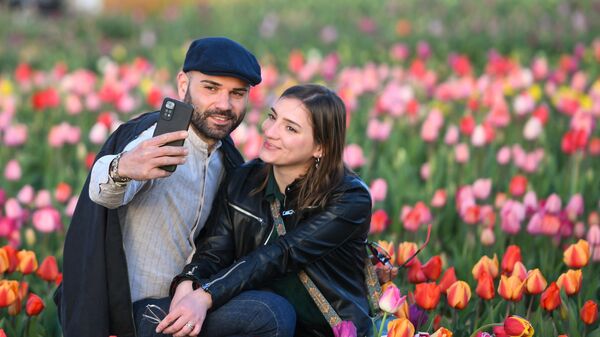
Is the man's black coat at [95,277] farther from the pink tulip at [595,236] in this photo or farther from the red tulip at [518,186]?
the red tulip at [518,186]

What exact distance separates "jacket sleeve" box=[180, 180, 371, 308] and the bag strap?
0.05m

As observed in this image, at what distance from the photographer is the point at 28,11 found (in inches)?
468

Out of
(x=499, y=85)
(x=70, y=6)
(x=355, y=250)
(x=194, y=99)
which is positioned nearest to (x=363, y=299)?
(x=355, y=250)

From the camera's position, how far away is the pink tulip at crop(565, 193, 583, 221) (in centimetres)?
427

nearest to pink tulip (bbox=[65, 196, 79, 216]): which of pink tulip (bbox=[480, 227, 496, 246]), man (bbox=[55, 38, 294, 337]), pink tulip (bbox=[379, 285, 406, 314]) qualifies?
man (bbox=[55, 38, 294, 337])

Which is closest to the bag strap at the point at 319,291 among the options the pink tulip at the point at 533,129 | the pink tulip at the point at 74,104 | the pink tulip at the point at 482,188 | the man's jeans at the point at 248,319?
the man's jeans at the point at 248,319

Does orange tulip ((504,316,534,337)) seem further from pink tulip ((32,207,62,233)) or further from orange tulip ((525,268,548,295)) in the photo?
pink tulip ((32,207,62,233))

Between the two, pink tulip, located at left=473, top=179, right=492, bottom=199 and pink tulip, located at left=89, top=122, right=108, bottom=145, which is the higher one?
pink tulip, located at left=89, top=122, right=108, bottom=145

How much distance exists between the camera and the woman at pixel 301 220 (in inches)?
121

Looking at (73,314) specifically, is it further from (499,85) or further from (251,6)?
(251,6)

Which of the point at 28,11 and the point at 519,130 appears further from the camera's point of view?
the point at 28,11

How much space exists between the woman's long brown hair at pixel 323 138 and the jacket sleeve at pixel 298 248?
7cm

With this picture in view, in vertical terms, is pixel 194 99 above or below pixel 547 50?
above

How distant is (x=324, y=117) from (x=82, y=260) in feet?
2.81
